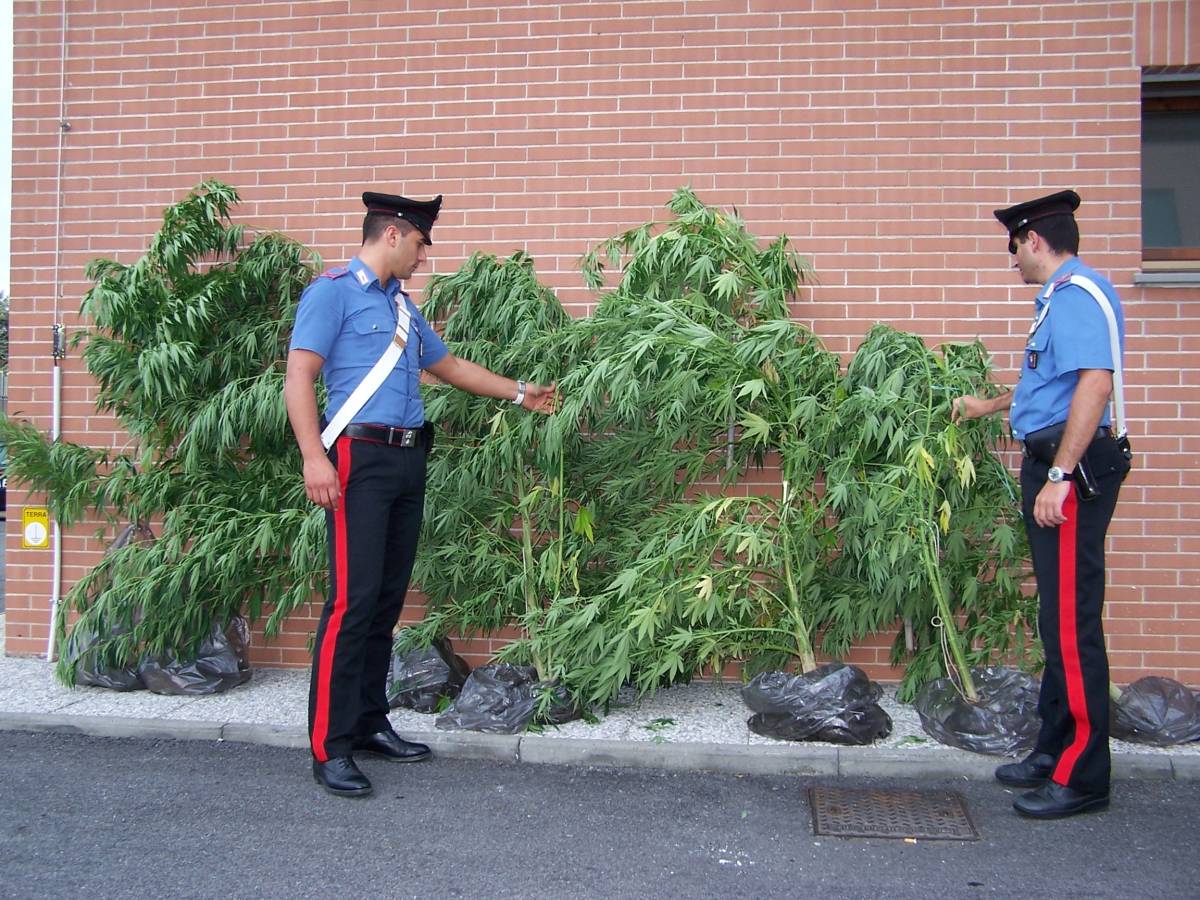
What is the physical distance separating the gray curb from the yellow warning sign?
60.5 inches

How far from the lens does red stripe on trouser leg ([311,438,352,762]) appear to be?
3.73 metres

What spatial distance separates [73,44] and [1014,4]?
5007 mm

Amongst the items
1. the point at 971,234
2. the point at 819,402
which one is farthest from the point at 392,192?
the point at 971,234

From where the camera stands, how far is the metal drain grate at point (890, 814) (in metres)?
3.42

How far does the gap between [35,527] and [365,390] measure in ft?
9.37

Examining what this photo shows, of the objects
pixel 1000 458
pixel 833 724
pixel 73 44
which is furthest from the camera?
pixel 73 44

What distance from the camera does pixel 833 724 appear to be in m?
4.07

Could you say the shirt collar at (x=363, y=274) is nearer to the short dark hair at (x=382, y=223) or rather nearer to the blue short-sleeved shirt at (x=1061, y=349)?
the short dark hair at (x=382, y=223)

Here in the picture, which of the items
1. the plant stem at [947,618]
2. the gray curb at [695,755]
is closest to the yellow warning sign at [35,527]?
the gray curb at [695,755]

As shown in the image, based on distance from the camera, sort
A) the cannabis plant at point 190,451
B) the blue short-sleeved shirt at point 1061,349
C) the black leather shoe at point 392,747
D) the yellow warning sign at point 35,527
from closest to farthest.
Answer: the blue short-sleeved shirt at point 1061,349
the black leather shoe at point 392,747
the cannabis plant at point 190,451
the yellow warning sign at point 35,527

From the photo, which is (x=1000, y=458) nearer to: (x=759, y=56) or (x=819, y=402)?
(x=819, y=402)

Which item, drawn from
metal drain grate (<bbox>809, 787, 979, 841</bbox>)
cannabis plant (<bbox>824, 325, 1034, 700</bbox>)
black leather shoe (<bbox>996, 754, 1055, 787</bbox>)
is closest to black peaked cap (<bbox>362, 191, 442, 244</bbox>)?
cannabis plant (<bbox>824, 325, 1034, 700</bbox>)

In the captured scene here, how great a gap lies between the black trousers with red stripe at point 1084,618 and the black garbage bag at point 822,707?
2.52ft

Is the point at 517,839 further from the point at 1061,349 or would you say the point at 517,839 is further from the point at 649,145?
the point at 649,145
